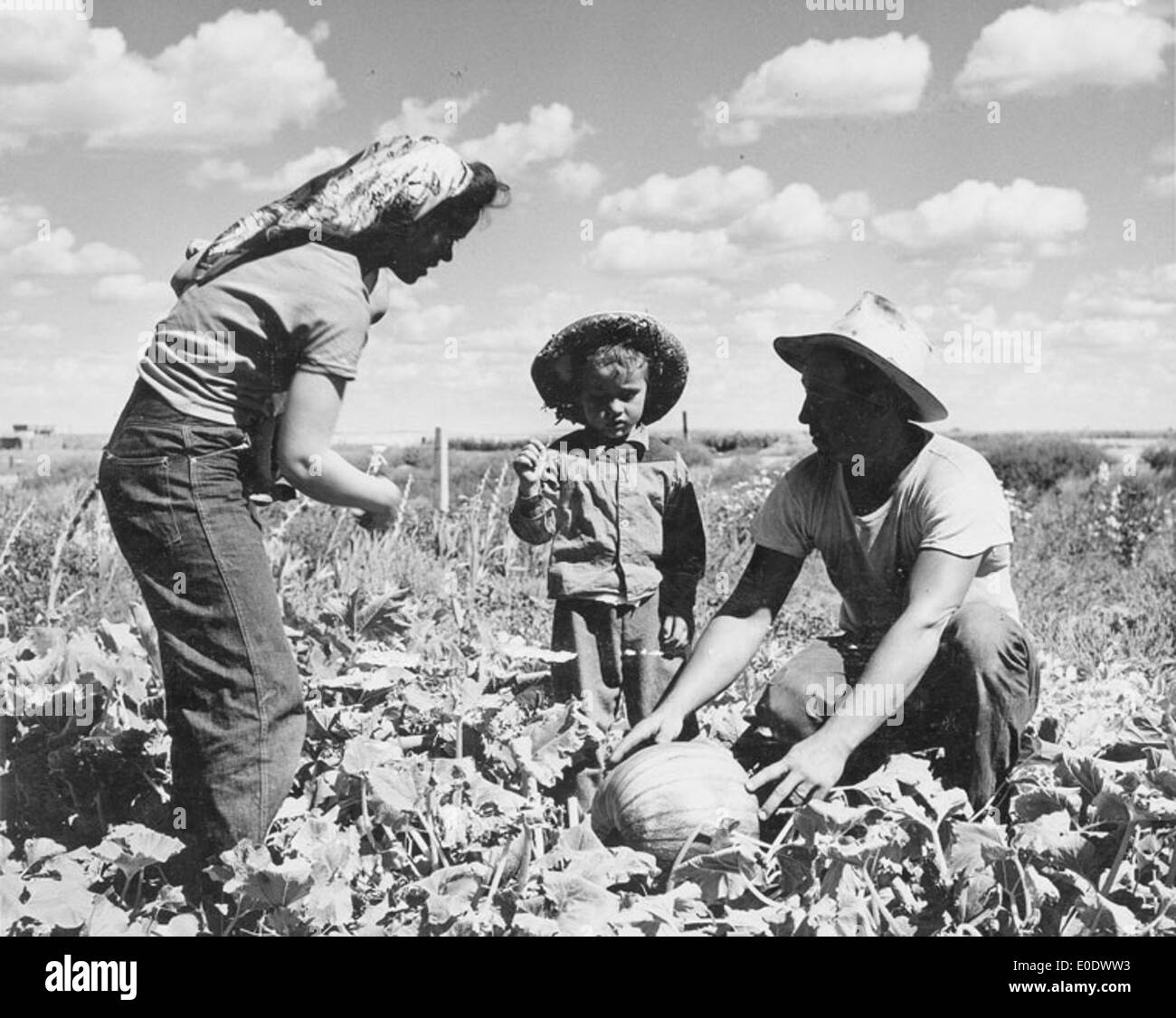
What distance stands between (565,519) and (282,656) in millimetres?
1140

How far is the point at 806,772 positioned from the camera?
8.27 ft

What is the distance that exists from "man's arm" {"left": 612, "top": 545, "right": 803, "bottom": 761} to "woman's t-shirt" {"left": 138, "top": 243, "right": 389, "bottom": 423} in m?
1.12

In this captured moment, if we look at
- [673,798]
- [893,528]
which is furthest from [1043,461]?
[673,798]

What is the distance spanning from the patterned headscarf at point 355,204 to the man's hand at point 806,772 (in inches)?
56.1

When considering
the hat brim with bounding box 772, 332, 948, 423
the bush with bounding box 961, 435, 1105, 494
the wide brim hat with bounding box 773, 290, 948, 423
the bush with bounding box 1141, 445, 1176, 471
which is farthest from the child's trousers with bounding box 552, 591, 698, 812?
the bush with bounding box 1141, 445, 1176, 471

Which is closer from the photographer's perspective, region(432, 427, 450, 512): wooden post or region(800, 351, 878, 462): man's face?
region(800, 351, 878, 462): man's face

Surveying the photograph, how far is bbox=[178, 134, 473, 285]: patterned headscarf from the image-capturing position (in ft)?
8.09

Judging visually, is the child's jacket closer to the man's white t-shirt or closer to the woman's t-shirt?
the man's white t-shirt

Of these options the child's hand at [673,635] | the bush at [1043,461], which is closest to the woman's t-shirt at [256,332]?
the child's hand at [673,635]

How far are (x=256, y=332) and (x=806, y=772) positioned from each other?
1472 millimetres

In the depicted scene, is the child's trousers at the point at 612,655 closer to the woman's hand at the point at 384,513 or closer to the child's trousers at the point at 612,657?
the child's trousers at the point at 612,657

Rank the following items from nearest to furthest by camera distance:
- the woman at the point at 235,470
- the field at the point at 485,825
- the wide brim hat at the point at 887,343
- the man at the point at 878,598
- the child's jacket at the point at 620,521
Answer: the field at the point at 485,825 → the woman at the point at 235,470 → the man at the point at 878,598 → the wide brim hat at the point at 887,343 → the child's jacket at the point at 620,521

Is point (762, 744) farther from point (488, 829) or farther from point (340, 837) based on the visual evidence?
point (340, 837)

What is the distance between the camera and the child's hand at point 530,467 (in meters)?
3.15
